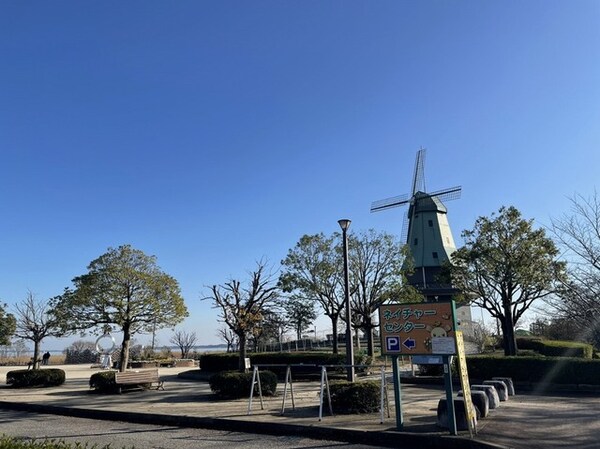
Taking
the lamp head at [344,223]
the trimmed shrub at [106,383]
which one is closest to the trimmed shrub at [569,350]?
the lamp head at [344,223]

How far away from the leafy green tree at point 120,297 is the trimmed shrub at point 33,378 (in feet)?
6.74

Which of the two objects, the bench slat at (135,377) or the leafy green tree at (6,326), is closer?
the bench slat at (135,377)

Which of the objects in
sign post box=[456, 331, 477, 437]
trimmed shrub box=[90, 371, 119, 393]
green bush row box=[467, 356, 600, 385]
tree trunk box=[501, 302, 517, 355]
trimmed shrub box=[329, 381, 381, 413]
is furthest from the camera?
tree trunk box=[501, 302, 517, 355]

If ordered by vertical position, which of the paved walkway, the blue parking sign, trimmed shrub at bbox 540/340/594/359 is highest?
the blue parking sign

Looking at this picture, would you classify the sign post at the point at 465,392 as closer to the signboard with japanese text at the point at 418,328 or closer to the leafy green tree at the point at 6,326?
the signboard with japanese text at the point at 418,328

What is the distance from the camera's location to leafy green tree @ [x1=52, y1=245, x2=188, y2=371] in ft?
63.5

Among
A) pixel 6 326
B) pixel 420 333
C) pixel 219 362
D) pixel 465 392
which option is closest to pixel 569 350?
pixel 465 392

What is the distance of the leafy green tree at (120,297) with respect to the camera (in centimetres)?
1934

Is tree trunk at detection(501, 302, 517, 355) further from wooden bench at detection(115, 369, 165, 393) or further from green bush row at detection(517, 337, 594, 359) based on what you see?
wooden bench at detection(115, 369, 165, 393)

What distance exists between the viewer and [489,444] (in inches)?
264

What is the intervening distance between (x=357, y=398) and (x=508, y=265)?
622 inches

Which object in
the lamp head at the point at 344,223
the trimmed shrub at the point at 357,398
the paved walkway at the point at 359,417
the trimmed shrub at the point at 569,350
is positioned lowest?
the paved walkway at the point at 359,417

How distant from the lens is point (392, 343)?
835 centimetres

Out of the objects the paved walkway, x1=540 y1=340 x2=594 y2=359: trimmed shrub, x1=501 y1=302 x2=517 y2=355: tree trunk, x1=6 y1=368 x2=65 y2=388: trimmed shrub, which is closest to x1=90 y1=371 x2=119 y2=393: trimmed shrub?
the paved walkway
